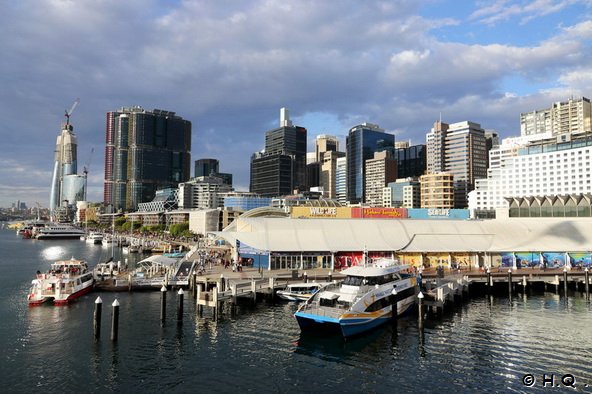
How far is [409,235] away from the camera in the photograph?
83.1m

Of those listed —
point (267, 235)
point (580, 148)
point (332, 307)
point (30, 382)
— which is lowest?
point (30, 382)

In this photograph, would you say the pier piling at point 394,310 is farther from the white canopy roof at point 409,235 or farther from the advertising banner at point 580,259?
the advertising banner at point 580,259

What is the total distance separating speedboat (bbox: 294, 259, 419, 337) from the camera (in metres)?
43.3

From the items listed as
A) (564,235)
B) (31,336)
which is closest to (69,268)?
(31,336)

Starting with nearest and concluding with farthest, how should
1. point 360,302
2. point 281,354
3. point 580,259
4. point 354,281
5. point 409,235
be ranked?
point 281,354, point 360,302, point 354,281, point 580,259, point 409,235

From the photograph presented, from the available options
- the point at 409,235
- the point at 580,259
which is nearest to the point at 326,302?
the point at 409,235

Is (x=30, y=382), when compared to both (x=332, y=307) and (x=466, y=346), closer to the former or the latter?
(x=332, y=307)

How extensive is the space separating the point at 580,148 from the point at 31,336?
21469 cm

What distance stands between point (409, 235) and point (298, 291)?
3169cm

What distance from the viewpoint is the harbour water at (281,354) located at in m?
32.8

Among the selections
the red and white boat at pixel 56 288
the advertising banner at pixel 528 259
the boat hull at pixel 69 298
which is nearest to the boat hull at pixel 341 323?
the boat hull at pixel 69 298

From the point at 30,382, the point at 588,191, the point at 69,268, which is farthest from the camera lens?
the point at 588,191

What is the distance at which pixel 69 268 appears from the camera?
65375 millimetres

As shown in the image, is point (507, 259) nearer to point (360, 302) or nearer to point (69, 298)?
point (360, 302)
